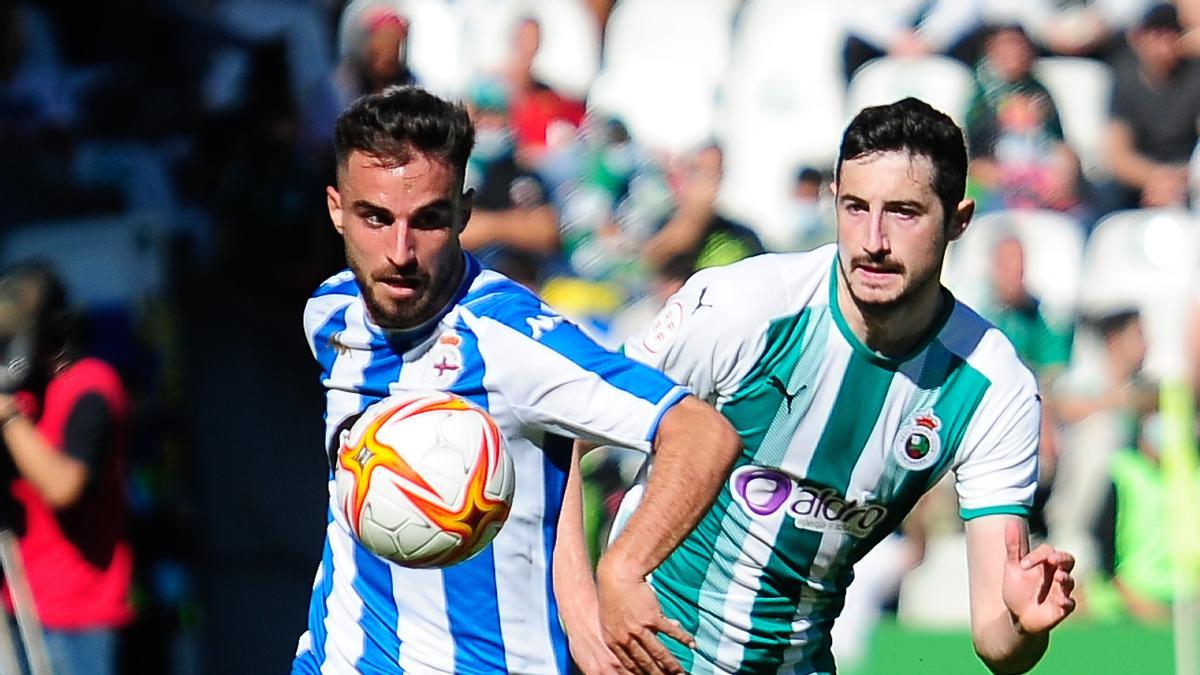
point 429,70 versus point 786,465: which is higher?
point 429,70

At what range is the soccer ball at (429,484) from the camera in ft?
13.3

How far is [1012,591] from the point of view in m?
4.45

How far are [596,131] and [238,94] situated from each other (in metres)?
2.15

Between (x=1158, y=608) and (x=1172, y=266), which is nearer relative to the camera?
(x=1158, y=608)

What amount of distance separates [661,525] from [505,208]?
5932 millimetres

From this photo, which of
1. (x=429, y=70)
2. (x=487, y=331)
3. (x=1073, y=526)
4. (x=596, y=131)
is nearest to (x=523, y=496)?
(x=487, y=331)

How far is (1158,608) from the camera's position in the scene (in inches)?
329

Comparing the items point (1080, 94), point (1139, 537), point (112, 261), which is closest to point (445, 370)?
point (1139, 537)

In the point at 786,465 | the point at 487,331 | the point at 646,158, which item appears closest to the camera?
the point at 487,331

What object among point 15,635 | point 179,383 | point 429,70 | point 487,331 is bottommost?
point 15,635

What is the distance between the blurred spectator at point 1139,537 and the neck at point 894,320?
405cm

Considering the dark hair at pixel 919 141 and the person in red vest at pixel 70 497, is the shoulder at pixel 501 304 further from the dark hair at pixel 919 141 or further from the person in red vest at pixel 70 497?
the person in red vest at pixel 70 497

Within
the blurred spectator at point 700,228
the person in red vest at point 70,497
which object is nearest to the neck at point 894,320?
the person in red vest at point 70,497

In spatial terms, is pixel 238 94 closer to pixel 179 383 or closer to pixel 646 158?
pixel 179 383
